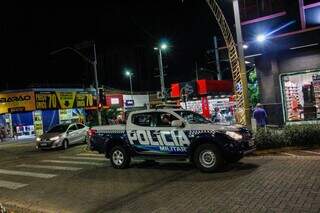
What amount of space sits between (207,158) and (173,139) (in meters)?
1.18

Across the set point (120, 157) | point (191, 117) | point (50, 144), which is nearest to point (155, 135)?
point (191, 117)

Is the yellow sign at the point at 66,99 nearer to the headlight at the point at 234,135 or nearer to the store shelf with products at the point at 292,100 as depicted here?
the store shelf with products at the point at 292,100

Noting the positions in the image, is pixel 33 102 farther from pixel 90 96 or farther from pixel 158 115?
pixel 158 115

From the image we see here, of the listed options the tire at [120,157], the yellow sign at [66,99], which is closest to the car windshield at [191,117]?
the tire at [120,157]

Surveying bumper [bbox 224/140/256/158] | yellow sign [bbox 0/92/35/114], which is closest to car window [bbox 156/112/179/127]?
bumper [bbox 224/140/256/158]

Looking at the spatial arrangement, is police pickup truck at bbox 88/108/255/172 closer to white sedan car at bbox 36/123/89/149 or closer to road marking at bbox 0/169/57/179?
road marking at bbox 0/169/57/179

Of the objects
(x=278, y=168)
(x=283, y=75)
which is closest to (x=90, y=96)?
(x=283, y=75)

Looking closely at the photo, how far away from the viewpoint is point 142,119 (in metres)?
12.6

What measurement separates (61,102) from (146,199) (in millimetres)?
37801

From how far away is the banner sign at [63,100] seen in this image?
4292cm

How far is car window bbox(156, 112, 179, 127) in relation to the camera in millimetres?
12039

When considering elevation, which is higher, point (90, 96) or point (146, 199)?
point (90, 96)

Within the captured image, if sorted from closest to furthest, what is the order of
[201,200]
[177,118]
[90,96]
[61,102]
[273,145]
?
[201,200]
[177,118]
[273,145]
[61,102]
[90,96]

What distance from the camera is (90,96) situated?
1925 inches
